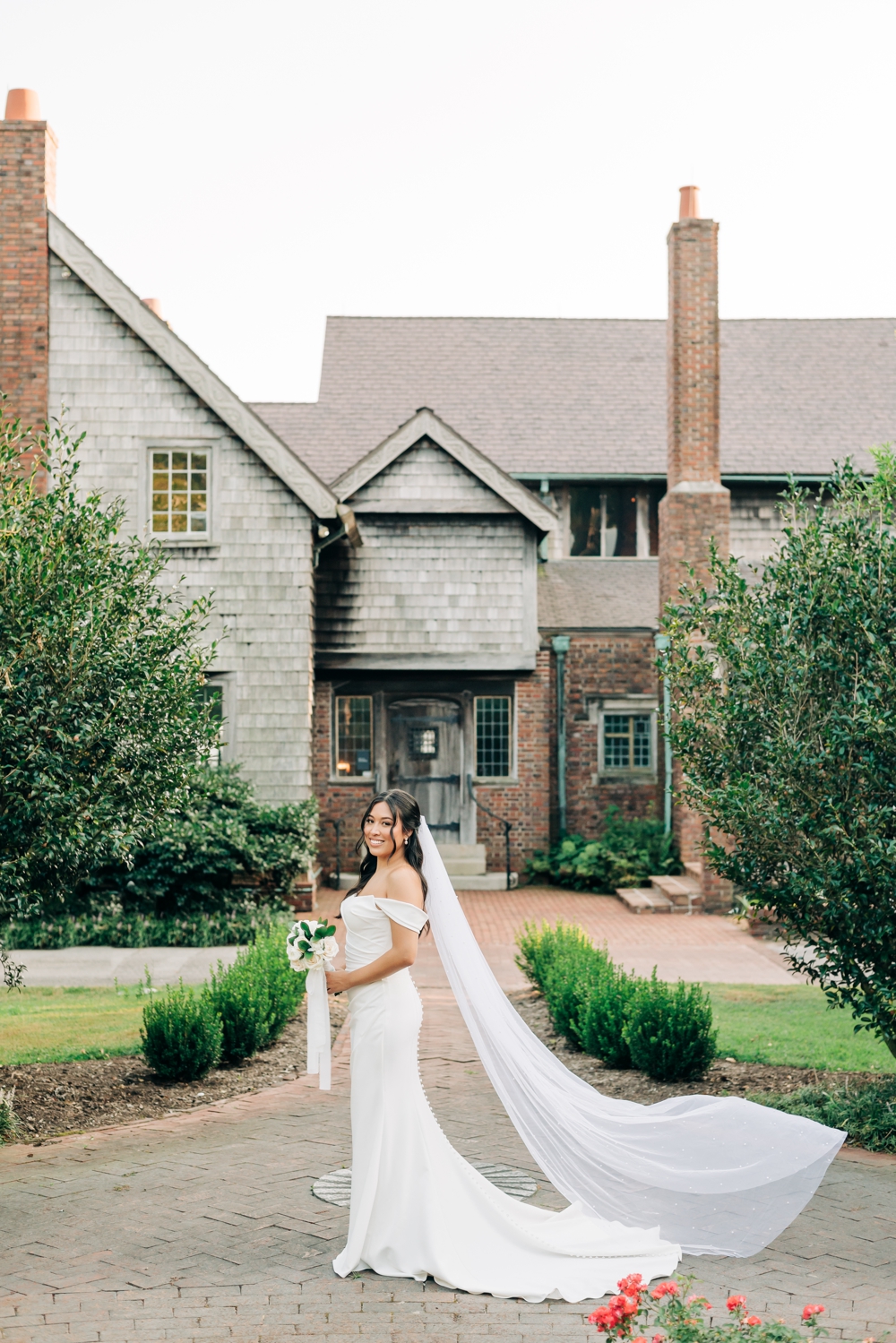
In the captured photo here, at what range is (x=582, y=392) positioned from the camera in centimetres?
2470

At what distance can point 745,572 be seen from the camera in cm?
2120

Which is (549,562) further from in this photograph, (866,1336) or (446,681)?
(866,1336)

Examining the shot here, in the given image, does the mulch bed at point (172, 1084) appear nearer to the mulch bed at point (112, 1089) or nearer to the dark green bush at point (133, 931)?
the mulch bed at point (112, 1089)

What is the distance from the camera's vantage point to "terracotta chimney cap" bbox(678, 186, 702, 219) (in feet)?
61.6

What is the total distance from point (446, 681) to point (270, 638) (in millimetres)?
4313

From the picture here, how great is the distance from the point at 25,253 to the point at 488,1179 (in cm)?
1416

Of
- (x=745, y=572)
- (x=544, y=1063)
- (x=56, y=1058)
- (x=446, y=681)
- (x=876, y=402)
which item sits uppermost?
(x=876, y=402)

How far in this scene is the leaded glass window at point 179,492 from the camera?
54.4ft

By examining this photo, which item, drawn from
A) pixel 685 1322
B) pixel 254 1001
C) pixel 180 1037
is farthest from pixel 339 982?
pixel 254 1001

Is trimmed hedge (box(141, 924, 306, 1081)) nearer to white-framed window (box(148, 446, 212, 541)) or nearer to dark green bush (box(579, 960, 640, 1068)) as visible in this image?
dark green bush (box(579, 960, 640, 1068))

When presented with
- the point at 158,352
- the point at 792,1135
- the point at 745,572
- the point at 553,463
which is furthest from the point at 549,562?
the point at 792,1135

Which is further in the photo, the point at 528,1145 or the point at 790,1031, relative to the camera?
the point at 790,1031

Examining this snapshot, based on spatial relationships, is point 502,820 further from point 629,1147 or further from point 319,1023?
point 319,1023

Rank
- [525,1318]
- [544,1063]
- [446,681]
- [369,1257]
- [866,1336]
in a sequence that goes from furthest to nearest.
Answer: [446,681], [544,1063], [369,1257], [525,1318], [866,1336]
